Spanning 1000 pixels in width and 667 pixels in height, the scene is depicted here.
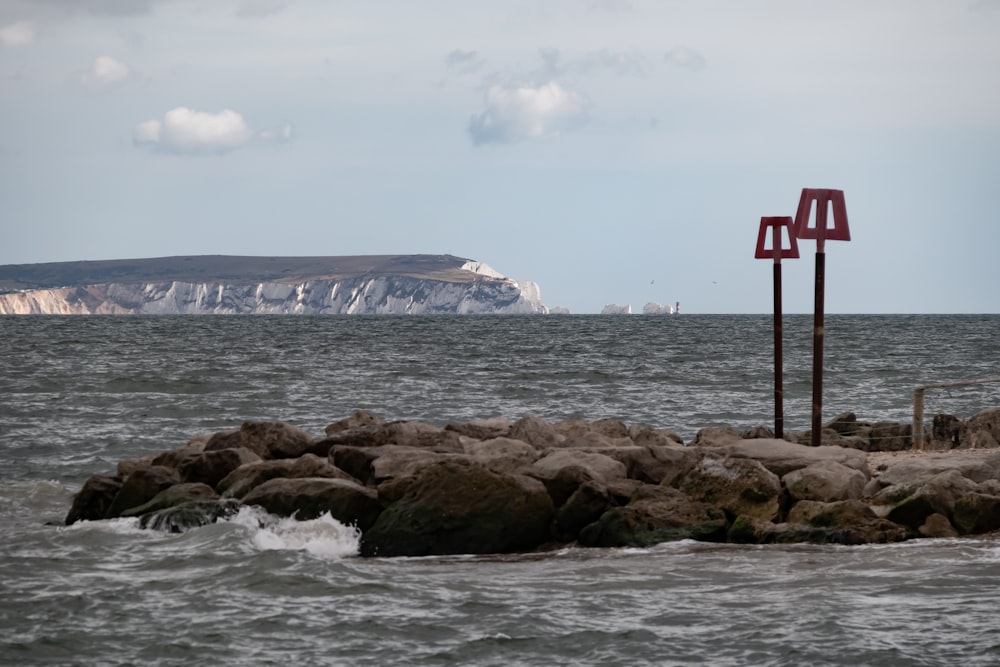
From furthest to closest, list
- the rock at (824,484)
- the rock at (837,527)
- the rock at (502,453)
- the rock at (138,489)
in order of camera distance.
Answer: the rock at (138,489) → the rock at (502,453) → the rock at (824,484) → the rock at (837,527)

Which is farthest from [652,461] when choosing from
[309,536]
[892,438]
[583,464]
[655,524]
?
[892,438]

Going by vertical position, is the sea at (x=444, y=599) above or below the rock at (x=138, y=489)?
below

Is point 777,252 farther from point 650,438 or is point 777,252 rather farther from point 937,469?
point 937,469

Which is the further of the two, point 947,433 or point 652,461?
point 947,433

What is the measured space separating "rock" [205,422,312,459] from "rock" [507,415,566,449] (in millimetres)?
2645

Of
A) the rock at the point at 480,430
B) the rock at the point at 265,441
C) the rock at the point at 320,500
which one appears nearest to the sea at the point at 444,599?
the rock at the point at 320,500

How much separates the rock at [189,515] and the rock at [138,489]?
87 centimetres

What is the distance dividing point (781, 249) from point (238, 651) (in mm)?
11441

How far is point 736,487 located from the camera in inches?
530

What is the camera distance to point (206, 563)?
12.2 meters

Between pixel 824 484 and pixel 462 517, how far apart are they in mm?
3678

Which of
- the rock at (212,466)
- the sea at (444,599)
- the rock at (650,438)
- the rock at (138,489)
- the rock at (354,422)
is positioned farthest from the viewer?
the rock at (354,422)

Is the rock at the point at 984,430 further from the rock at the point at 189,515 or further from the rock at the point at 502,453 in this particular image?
the rock at the point at 189,515

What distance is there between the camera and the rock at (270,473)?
47.9 feet
